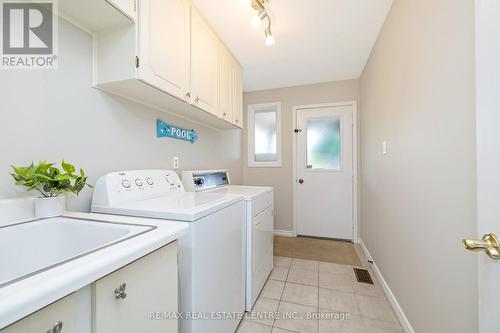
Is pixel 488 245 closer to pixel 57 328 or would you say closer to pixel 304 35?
pixel 57 328

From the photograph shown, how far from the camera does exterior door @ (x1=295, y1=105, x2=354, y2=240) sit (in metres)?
3.08

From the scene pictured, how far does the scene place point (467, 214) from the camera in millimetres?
843

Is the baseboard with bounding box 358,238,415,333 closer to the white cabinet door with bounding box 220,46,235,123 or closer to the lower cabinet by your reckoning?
the lower cabinet

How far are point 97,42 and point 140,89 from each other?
334 mm

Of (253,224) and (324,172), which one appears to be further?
(324,172)

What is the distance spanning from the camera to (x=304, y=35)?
1996 millimetres

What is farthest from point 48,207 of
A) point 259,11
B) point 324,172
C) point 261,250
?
point 324,172

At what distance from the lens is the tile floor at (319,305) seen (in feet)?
4.80

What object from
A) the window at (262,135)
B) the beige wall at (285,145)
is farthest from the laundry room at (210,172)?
the window at (262,135)

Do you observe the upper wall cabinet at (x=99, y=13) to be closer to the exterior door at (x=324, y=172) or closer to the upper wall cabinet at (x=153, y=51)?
the upper wall cabinet at (x=153, y=51)

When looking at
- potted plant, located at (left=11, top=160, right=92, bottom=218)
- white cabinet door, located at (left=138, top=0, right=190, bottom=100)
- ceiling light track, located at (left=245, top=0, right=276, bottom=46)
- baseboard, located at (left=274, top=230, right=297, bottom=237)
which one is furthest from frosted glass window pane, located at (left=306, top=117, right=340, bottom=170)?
potted plant, located at (left=11, top=160, right=92, bottom=218)

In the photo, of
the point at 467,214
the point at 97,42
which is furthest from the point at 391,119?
the point at 97,42

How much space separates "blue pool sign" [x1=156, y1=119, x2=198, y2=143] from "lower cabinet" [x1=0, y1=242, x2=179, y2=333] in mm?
1146

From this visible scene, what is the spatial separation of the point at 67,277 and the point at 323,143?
10.5 ft
